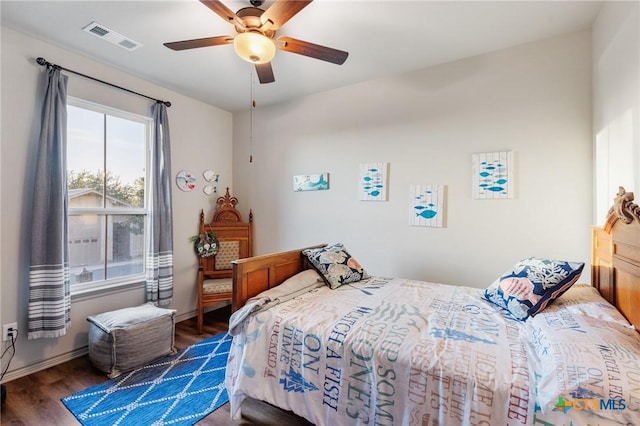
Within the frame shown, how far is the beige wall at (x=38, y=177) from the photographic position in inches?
A: 89.4

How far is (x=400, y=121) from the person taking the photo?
10.1 feet

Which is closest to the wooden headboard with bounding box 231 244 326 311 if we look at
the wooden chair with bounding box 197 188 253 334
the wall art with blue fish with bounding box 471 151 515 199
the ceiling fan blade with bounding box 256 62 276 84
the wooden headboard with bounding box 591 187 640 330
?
the wooden chair with bounding box 197 188 253 334

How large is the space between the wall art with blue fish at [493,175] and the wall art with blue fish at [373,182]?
33.1 inches

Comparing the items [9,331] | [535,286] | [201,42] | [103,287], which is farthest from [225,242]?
[535,286]

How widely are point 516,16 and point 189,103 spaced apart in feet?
11.1

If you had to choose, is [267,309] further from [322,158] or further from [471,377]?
[322,158]

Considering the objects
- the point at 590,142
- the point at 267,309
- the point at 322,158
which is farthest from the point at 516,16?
the point at 267,309

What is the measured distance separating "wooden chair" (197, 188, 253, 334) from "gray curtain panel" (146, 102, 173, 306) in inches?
16.8

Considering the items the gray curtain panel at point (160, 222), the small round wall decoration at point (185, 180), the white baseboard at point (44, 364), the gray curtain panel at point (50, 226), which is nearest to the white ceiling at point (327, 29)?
the gray curtain panel at point (50, 226)

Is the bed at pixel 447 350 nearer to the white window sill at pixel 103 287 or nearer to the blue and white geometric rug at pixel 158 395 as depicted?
the blue and white geometric rug at pixel 158 395

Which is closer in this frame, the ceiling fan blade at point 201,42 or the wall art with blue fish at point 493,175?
the ceiling fan blade at point 201,42

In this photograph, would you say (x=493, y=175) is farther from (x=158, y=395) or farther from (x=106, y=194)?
(x=106, y=194)

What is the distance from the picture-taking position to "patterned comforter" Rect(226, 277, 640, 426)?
1045 millimetres

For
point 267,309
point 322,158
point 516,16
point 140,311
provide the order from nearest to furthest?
point 267,309 < point 516,16 < point 140,311 < point 322,158
